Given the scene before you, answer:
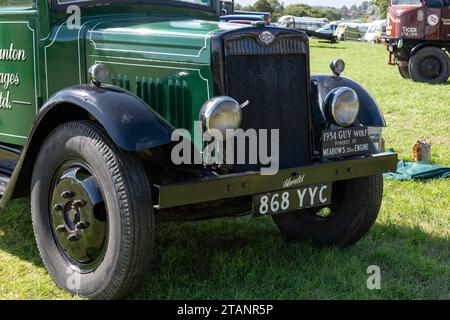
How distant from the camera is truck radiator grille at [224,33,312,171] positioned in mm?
3281

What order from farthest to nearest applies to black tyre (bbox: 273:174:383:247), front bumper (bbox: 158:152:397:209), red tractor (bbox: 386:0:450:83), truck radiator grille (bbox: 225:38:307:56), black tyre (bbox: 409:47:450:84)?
1. red tractor (bbox: 386:0:450:83)
2. black tyre (bbox: 409:47:450:84)
3. black tyre (bbox: 273:174:383:247)
4. truck radiator grille (bbox: 225:38:307:56)
5. front bumper (bbox: 158:152:397:209)

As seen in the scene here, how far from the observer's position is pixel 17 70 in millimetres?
4191

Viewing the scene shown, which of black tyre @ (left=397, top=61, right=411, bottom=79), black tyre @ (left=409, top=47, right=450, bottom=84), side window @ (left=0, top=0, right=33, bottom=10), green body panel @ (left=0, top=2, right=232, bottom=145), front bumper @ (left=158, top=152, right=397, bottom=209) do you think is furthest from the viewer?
black tyre @ (left=397, top=61, right=411, bottom=79)

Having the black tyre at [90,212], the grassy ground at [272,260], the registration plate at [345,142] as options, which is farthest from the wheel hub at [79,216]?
the registration plate at [345,142]

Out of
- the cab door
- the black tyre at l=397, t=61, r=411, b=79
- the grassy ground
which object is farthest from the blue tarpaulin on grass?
the black tyre at l=397, t=61, r=411, b=79

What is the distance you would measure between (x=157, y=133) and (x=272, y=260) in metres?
1.23

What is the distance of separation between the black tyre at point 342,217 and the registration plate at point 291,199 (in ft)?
1.47

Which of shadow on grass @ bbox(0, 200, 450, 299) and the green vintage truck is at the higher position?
the green vintage truck

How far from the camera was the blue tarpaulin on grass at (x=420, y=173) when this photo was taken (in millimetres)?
5684

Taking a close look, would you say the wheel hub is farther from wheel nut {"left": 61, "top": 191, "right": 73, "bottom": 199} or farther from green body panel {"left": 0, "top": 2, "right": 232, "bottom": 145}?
green body panel {"left": 0, "top": 2, "right": 232, "bottom": 145}

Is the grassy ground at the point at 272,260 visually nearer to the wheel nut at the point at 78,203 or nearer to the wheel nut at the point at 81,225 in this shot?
the wheel nut at the point at 81,225

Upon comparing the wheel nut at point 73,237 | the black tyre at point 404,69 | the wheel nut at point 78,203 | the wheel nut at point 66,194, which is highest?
the wheel nut at point 66,194

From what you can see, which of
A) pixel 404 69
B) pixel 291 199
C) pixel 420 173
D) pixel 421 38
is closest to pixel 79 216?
pixel 291 199

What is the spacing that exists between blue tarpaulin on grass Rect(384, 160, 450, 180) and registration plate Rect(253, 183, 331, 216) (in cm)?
242
